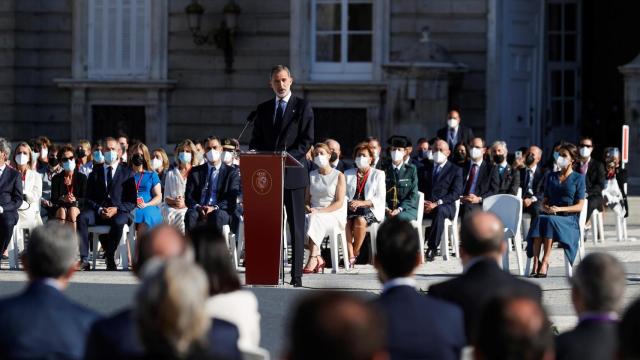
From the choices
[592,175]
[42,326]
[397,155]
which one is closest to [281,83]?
[397,155]

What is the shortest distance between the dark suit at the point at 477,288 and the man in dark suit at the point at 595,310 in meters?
0.70

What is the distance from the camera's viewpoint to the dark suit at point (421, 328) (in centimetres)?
634

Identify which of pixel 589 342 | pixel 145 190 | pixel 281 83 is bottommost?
pixel 589 342

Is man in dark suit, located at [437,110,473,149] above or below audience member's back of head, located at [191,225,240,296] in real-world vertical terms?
above

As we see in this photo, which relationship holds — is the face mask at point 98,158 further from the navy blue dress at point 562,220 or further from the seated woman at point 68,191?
the navy blue dress at point 562,220

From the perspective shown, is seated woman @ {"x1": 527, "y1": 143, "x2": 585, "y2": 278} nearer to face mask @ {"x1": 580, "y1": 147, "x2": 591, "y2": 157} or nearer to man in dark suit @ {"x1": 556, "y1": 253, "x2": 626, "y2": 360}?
face mask @ {"x1": 580, "y1": 147, "x2": 591, "y2": 157}

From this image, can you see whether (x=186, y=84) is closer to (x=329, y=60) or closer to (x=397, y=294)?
(x=329, y=60)

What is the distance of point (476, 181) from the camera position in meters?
18.7

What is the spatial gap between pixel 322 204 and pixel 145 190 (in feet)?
6.27

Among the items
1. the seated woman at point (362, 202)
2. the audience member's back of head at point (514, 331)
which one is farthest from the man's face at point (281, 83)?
the audience member's back of head at point (514, 331)

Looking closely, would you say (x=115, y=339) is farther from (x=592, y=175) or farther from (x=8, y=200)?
(x=592, y=175)

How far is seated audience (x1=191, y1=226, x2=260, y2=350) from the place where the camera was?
6.93m

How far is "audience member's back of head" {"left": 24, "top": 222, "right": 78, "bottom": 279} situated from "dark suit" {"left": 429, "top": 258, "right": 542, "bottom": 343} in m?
1.71

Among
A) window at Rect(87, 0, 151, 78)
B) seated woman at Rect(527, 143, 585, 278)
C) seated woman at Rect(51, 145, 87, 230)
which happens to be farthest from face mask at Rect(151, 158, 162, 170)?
window at Rect(87, 0, 151, 78)
